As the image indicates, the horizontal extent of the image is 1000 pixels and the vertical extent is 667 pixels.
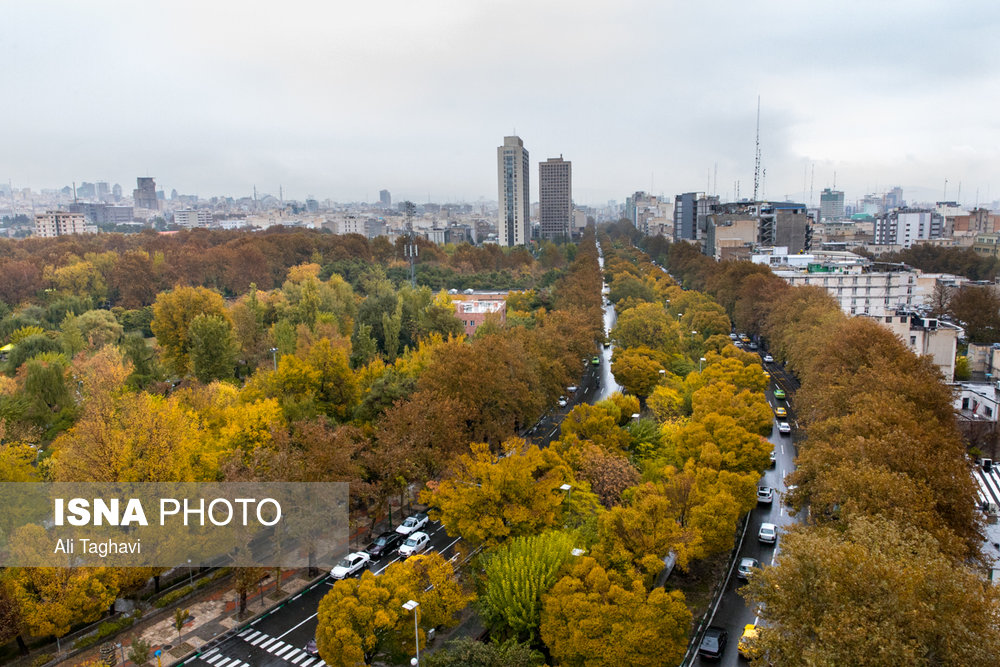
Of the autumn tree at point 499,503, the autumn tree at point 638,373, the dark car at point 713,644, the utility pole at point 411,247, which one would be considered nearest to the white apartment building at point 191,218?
the utility pole at point 411,247

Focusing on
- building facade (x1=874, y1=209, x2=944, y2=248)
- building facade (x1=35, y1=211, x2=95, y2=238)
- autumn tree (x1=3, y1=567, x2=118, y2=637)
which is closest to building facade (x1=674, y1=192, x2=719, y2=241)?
building facade (x1=874, y1=209, x2=944, y2=248)

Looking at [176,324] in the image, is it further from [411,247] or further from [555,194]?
[555,194]

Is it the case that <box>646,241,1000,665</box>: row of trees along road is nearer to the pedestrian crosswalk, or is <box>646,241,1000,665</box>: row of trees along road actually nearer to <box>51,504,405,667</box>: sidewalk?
the pedestrian crosswalk

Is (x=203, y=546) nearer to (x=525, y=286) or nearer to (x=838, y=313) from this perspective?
(x=838, y=313)

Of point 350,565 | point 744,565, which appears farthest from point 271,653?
point 744,565

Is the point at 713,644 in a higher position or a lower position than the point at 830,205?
lower

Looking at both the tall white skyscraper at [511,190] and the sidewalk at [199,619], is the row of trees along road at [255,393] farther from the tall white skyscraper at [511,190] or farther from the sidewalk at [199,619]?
the tall white skyscraper at [511,190]
